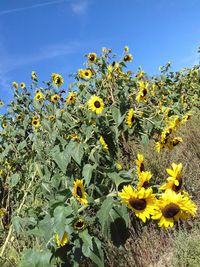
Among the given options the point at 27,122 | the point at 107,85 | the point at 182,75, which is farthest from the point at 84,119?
the point at 182,75

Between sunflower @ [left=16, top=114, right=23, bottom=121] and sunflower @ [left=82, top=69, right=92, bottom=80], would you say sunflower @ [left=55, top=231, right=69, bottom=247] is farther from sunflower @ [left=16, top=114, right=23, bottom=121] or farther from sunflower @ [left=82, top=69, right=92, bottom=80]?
sunflower @ [left=16, top=114, right=23, bottom=121]

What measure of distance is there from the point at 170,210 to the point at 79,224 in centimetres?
59

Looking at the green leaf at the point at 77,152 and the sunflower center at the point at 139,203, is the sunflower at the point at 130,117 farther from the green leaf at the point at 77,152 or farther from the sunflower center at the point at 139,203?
the sunflower center at the point at 139,203

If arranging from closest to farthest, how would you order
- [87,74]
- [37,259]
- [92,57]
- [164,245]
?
1. [37,259]
2. [164,245]
3. [87,74]
4. [92,57]

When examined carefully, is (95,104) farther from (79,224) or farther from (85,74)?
(85,74)

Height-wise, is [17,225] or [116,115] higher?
[116,115]

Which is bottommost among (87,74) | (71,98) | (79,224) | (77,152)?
(79,224)

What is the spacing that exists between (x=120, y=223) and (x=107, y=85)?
1580 millimetres

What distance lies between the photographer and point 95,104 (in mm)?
3154

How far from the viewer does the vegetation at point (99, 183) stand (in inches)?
91.1

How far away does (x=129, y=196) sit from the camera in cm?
215

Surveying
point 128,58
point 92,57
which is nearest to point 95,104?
point 92,57

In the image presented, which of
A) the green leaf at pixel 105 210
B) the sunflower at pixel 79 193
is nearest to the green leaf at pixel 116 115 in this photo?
the sunflower at pixel 79 193

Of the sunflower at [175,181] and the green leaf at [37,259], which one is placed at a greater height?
the sunflower at [175,181]
